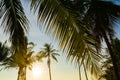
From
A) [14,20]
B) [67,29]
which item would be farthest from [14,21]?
[67,29]

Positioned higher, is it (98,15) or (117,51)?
(117,51)

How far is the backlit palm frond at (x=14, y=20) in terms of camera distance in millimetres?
3564

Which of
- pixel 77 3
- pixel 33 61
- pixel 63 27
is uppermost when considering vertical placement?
pixel 33 61

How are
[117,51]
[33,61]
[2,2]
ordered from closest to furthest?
[2,2], [117,51], [33,61]

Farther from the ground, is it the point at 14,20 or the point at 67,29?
the point at 14,20

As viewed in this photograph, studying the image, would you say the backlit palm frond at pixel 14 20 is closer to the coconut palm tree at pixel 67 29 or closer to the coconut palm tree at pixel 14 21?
the coconut palm tree at pixel 14 21

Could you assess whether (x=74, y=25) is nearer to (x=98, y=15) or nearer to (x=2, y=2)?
(x=2, y=2)

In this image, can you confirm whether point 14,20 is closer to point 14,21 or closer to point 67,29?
point 14,21

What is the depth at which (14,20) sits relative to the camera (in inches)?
144

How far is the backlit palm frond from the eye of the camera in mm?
3564

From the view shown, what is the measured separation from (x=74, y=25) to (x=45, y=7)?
513 millimetres

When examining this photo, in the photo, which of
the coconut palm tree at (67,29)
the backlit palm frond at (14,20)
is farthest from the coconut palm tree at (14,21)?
the coconut palm tree at (67,29)

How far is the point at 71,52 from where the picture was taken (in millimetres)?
2998

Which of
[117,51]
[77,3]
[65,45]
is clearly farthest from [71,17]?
[117,51]
